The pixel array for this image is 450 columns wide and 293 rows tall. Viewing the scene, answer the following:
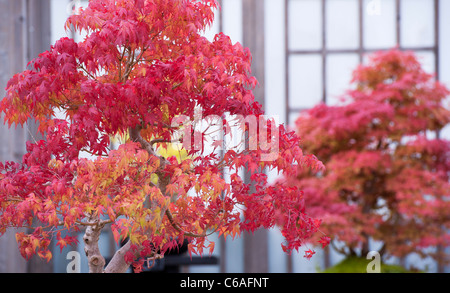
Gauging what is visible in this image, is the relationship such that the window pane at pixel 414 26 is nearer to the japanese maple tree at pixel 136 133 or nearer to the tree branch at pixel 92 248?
the japanese maple tree at pixel 136 133

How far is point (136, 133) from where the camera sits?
6.25 ft

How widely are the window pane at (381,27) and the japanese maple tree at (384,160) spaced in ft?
1.81

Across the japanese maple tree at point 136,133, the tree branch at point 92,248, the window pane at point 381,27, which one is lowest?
the tree branch at point 92,248

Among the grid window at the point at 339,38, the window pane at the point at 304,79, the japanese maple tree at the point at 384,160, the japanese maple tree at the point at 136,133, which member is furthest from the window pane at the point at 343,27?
the japanese maple tree at the point at 136,133

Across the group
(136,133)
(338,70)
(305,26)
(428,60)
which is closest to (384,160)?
(338,70)

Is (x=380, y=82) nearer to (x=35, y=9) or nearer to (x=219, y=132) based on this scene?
(x=219, y=132)

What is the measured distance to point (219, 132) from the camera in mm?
1988

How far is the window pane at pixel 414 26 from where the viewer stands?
4.67 metres

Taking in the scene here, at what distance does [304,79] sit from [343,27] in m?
0.61

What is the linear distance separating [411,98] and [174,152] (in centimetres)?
195

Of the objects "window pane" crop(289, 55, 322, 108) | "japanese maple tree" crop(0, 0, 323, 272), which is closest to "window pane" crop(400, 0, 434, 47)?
"window pane" crop(289, 55, 322, 108)

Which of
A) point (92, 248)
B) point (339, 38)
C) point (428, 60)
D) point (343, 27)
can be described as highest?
point (343, 27)

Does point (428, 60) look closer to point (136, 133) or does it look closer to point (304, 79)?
point (304, 79)

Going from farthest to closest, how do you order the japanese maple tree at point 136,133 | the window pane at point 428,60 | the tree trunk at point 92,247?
the window pane at point 428,60 < the tree trunk at point 92,247 < the japanese maple tree at point 136,133
